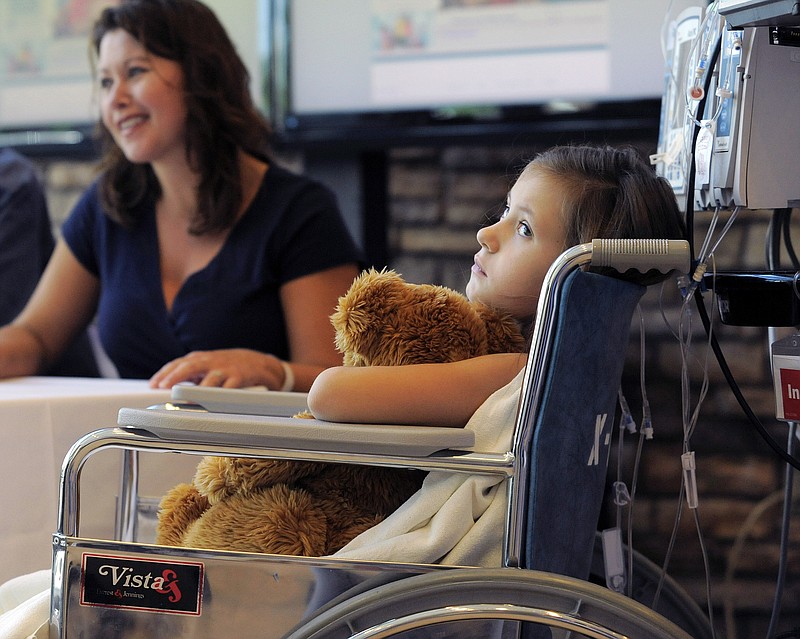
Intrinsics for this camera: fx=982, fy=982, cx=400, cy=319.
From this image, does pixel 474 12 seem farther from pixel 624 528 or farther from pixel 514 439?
pixel 514 439

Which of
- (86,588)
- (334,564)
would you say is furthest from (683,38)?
(86,588)

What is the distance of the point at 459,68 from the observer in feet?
7.41

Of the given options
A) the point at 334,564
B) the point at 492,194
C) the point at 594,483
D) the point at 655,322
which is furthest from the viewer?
the point at 492,194

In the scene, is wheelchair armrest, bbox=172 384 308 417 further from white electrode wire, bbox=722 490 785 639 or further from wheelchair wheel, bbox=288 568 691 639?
white electrode wire, bbox=722 490 785 639

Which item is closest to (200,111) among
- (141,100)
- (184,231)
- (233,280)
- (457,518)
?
(141,100)

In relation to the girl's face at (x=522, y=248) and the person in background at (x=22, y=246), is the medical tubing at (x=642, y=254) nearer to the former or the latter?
the girl's face at (x=522, y=248)

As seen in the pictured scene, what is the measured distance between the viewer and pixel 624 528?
2248 mm

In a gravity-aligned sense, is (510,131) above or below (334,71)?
below

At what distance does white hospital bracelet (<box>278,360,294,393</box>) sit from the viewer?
1642mm

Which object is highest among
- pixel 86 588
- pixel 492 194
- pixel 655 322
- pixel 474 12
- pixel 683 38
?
pixel 474 12

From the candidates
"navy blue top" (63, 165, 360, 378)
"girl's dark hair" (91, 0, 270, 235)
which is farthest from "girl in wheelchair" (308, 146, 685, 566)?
"girl's dark hair" (91, 0, 270, 235)

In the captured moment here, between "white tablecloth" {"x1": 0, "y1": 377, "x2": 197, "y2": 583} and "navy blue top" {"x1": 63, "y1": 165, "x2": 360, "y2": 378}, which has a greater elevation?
"navy blue top" {"x1": 63, "y1": 165, "x2": 360, "y2": 378}

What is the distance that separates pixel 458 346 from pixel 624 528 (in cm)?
133

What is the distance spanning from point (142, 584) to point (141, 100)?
3.90ft
